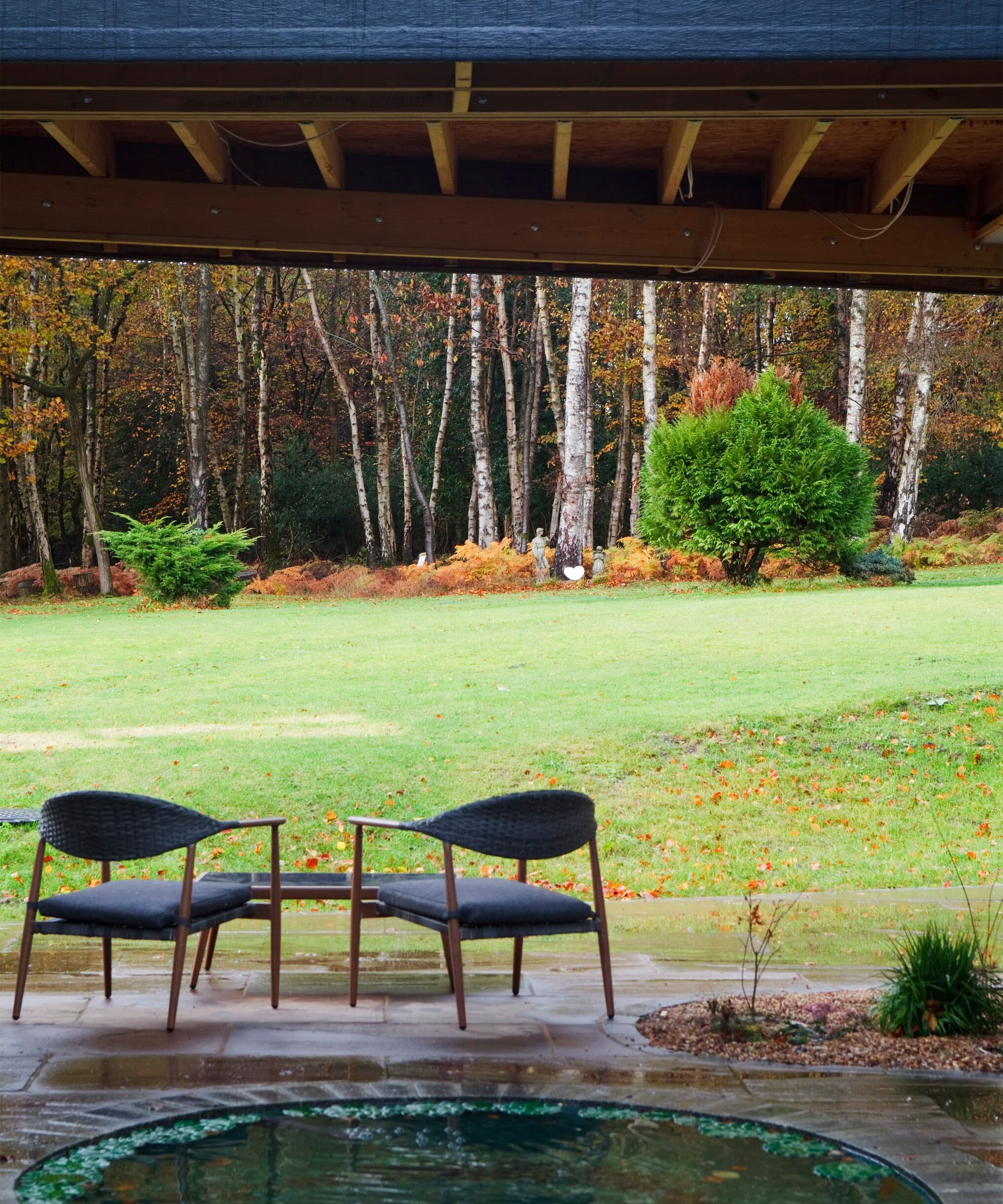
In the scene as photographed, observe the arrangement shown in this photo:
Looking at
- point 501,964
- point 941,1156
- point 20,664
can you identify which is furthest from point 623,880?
point 20,664

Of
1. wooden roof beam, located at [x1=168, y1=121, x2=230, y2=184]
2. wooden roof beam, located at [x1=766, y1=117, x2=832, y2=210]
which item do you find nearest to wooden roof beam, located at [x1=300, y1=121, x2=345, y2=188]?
wooden roof beam, located at [x1=168, y1=121, x2=230, y2=184]

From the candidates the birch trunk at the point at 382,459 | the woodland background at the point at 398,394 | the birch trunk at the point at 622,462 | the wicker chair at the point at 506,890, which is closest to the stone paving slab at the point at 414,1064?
the wicker chair at the point at 506,890

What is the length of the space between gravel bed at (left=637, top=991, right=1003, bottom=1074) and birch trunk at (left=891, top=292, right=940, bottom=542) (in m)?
18.0

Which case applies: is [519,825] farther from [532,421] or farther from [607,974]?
[532,421]

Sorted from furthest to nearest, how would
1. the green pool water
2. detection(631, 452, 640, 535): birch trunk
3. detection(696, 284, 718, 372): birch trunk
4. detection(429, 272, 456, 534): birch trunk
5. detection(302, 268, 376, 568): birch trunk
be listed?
detection(631, 452, 640, 535): birch trunk → detection(302, 268, 376, 568): birch trunk → detection(696, 284, 718, 372): birch trunk → detection(429, 272, 456, 534): birch trunk → the green pool water

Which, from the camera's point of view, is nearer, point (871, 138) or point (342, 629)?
point (871, 138)

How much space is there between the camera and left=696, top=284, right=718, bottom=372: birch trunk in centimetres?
2386

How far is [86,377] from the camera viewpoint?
25953 millimetres

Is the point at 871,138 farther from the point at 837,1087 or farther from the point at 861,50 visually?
the point at 837,1087

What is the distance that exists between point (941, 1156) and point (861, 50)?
2613 millimetres

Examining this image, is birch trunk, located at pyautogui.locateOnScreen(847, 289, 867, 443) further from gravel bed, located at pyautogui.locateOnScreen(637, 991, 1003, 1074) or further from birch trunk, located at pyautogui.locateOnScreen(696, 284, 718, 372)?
gravel bed, located at pyautogui.locateOnScreen(637, 991, 1003, 1074)

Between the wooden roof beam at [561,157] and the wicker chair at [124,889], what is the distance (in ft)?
7.76

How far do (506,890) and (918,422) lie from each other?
1960cm

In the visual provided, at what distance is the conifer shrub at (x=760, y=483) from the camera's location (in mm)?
16750
